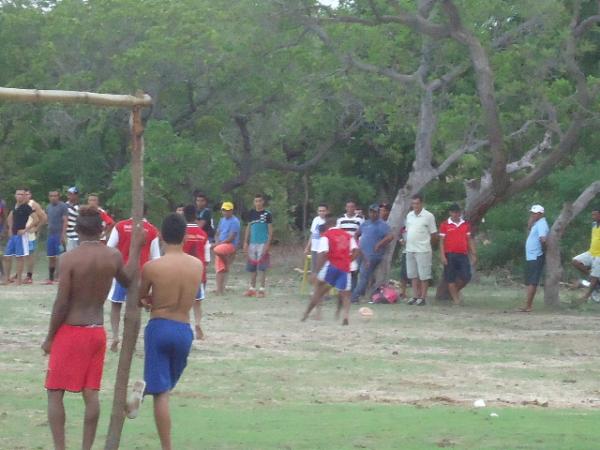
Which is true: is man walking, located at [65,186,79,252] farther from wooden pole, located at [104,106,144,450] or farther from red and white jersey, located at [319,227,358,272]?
wooden pole, located at [104,106,144,450]

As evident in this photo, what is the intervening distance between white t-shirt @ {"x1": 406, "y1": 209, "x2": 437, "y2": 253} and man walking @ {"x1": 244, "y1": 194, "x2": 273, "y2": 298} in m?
2.84

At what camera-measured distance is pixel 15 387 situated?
12383 mm

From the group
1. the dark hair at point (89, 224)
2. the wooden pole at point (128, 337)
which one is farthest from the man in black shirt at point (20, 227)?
the wooden pole at point (128, 337)

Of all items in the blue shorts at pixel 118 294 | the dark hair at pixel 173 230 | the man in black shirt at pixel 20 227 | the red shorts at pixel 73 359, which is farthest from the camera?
the man in black shirt at pixel 20 227

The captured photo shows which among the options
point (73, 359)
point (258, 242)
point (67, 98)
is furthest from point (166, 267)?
point (258, 242)

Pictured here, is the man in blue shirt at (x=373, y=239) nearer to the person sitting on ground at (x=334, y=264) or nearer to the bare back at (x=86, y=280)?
the person sitting on ground at (x=334, y=264)

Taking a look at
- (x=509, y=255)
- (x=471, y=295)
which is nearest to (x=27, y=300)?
(x=471, y=295)

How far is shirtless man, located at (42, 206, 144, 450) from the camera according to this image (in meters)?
8.66

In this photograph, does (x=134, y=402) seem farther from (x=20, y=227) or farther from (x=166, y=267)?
(x=20, y=227)

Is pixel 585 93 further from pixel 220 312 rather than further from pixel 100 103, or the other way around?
pixel 100 103

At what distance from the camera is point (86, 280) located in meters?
8.75

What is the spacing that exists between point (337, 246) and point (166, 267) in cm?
1058

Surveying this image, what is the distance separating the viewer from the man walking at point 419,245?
23953mm

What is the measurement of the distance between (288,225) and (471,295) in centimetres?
1712
